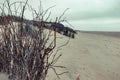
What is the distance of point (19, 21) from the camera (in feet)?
31.6

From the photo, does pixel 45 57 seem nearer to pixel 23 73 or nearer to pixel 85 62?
pixel 23 73

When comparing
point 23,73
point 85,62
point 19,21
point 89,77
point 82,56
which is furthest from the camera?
point 82,56

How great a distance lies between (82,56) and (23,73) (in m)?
20.9

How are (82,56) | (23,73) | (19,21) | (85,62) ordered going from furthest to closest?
(82,56) → (85,62) → (19,21) → (23,73)

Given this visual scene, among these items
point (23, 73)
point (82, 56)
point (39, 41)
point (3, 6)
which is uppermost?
point (3, 6)

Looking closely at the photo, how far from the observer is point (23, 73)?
9039 mm

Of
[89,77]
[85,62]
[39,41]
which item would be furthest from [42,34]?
[85,62]

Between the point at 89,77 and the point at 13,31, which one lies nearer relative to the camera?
the point at 13,31

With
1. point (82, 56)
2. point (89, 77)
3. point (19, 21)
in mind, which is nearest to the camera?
point (19, 21)

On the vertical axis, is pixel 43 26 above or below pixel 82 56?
above

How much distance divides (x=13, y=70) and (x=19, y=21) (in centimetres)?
111

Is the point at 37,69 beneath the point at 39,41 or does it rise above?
beneath

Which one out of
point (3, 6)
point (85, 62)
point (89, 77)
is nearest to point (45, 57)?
point (3, 6)

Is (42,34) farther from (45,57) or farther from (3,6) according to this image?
(3,6)
